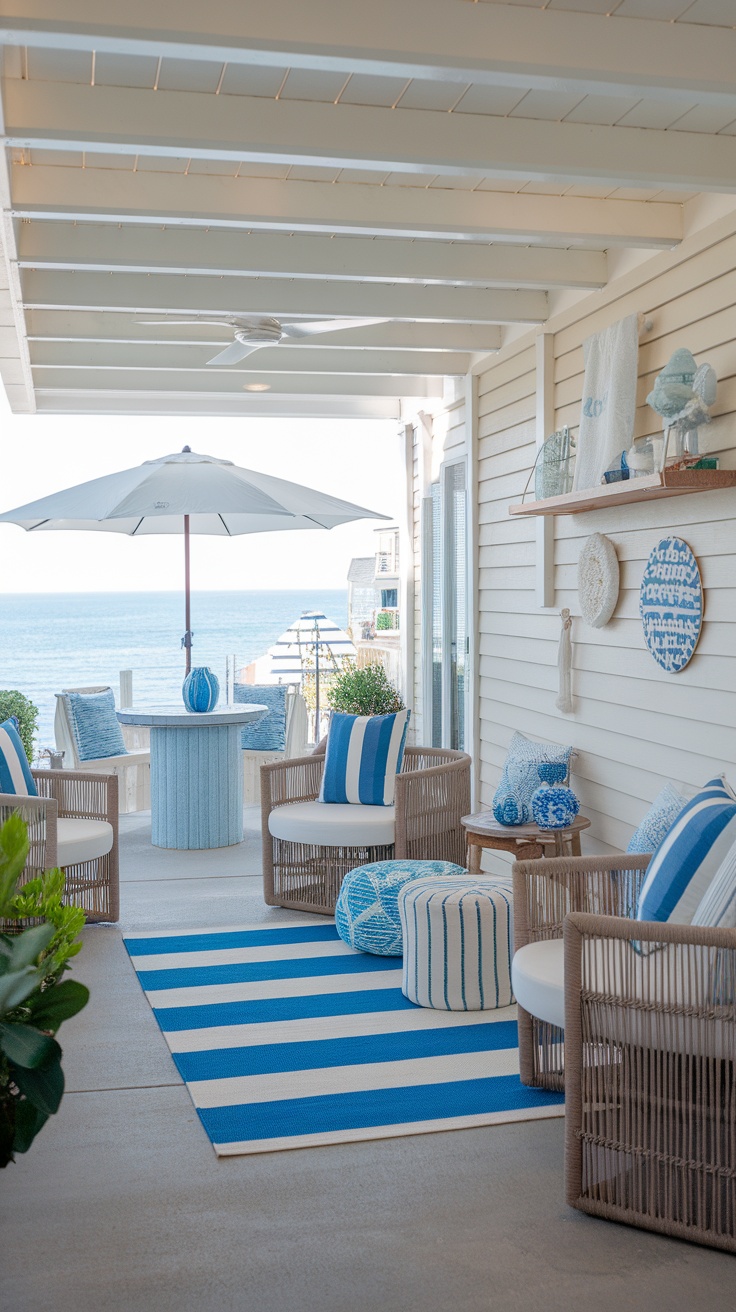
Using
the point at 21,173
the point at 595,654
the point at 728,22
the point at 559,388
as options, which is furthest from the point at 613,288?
the point at 21,173

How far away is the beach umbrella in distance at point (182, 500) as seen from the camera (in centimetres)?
607

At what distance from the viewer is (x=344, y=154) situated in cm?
328

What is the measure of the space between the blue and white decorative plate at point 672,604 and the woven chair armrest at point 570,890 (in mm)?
962

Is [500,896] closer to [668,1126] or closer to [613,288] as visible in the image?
[668,1126]

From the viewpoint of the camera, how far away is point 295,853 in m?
5.28

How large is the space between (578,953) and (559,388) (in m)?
3.27

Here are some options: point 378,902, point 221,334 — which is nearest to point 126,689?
point 221,334

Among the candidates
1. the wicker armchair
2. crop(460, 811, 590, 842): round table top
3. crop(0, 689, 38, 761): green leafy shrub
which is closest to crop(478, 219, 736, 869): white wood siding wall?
crop(460, 811, 590, 842): round table top

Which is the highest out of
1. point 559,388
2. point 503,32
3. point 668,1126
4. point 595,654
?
point 503,32

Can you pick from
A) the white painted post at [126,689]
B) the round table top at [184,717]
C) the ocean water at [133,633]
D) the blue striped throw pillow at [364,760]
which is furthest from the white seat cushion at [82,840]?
the ocean water at [133,633]

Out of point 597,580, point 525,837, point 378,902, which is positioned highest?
point 597,580

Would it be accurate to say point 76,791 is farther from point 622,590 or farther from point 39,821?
point 622,590

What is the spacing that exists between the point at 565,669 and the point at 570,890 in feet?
6.17

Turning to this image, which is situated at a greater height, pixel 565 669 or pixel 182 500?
pixel 182 500
